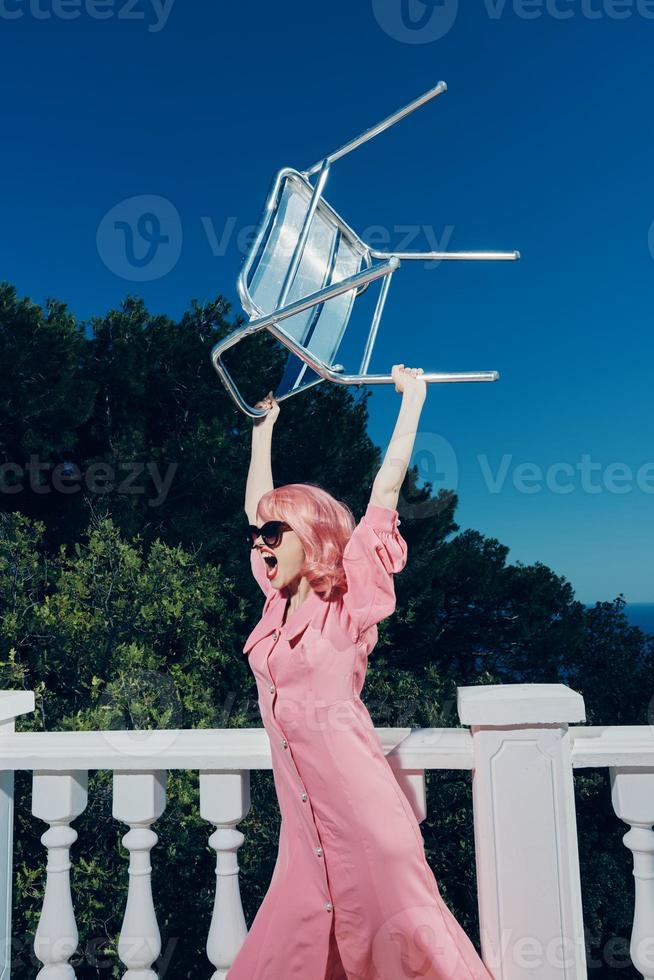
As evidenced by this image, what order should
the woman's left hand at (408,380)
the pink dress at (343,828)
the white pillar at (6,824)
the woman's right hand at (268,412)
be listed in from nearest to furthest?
1. the pink dress at (343,828)
2. the woman's left hand at (408,380)
3. the white pillar at (6,824)
4. the woman's right hand at (268,412)

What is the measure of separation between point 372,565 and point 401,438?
24 centimetres

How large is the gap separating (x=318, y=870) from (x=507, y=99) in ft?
46.6

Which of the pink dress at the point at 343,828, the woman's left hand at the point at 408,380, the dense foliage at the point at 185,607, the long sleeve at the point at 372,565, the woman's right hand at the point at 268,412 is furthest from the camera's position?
the dense foliage at the point at 185,607

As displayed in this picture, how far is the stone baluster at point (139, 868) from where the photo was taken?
4.54ft

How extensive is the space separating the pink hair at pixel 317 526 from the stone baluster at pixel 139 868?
0.52 metres

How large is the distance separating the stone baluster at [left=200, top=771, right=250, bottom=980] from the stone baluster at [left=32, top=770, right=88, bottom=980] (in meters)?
0.28

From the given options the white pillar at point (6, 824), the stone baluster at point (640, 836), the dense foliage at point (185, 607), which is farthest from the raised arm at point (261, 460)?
the dense foliage at point (185, 607)

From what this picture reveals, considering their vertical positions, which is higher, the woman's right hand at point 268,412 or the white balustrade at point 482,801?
the woman's right hand at point 268,412

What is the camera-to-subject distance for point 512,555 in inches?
394

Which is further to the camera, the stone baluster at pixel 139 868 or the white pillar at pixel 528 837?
the stone baluster at pixel 139 868

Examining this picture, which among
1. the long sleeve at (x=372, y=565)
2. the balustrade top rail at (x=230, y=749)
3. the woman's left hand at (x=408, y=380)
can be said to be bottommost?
the balustrade top rail at (x=230, y=749)

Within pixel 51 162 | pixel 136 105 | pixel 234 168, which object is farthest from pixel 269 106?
pixel 51 162

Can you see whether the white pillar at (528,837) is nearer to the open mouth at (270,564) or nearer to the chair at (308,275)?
the open mouth at (270,564)

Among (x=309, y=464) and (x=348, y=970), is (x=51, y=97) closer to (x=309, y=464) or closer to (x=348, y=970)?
(x=309, y=464)
